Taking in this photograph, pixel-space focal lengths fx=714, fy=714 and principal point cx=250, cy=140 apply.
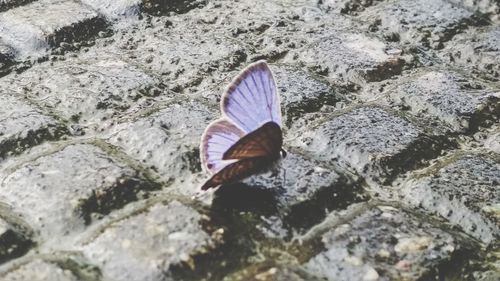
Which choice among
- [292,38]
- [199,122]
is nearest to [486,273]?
[199,122]

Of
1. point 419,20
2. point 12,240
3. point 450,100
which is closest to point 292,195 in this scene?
point 12,240

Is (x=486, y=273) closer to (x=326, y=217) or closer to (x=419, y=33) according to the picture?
(x=326, y=217)

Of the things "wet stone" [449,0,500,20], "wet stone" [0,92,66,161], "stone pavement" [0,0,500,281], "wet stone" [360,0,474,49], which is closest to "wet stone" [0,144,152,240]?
"stone pavement" [0,0,500,281]

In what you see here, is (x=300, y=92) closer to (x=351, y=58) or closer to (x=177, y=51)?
(x=351, y=58)

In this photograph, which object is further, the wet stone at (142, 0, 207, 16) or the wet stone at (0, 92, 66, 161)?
the wet stone at (142, 0, 207, 16)

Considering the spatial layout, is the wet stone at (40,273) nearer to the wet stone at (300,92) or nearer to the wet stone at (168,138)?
the wet stone at (168,138)

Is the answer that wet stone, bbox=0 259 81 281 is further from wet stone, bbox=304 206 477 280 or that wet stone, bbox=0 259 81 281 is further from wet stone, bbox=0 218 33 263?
wet stone, bbox=304 206 477 280
